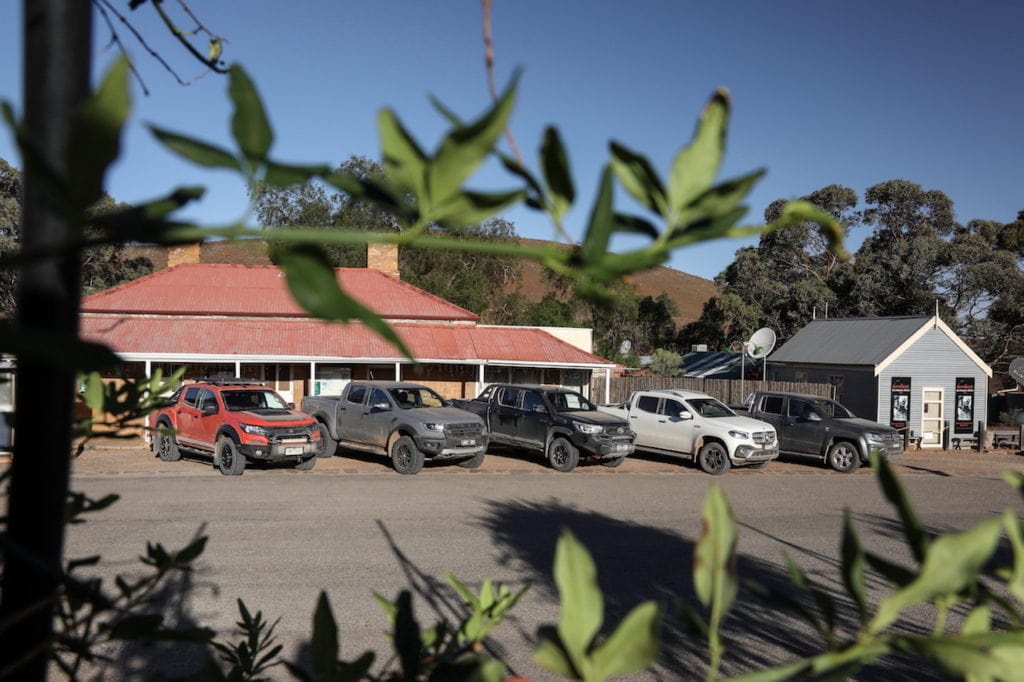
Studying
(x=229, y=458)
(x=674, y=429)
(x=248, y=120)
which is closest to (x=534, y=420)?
(x=674, y=429)

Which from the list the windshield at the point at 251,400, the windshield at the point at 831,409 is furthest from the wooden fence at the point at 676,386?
the windshield at the point at 251,400

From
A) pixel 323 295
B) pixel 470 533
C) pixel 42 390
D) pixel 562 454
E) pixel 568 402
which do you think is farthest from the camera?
pixel 568 402

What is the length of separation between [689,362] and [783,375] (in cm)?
999

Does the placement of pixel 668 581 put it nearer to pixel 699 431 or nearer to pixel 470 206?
pixel 470 206

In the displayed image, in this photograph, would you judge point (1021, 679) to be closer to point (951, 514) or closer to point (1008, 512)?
point (1008, 512)

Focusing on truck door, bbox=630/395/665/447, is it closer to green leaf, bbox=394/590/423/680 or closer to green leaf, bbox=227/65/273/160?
green leaf, bbox=394/590/423/680

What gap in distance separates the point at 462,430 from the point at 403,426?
1222mm

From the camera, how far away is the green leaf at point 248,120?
666 millimetres

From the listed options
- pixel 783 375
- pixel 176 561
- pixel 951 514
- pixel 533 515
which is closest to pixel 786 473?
pixel 951 514

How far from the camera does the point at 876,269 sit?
43062 mm

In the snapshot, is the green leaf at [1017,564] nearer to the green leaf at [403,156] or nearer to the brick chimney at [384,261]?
the green leaf at [403,156]

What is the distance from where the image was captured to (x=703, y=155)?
67 cm

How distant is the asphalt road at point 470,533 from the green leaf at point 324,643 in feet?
8.63

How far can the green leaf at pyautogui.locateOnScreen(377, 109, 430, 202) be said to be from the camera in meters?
0.63
